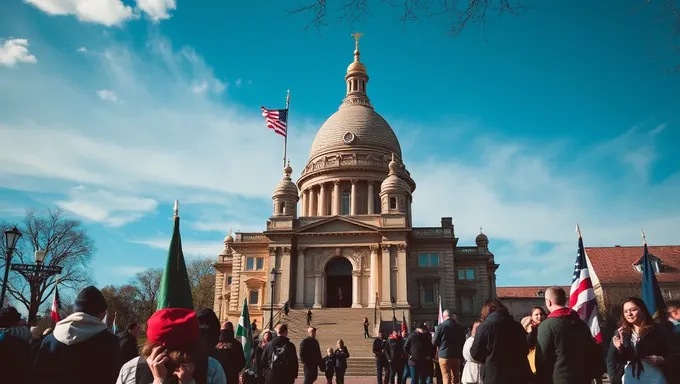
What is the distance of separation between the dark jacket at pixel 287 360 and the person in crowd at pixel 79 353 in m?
5.55

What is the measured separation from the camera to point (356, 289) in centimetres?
4597

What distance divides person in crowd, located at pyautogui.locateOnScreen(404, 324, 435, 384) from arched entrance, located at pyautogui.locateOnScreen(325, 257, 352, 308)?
3102cm

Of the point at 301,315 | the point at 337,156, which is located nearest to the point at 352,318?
the point at 301,315

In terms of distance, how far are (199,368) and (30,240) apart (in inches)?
2085

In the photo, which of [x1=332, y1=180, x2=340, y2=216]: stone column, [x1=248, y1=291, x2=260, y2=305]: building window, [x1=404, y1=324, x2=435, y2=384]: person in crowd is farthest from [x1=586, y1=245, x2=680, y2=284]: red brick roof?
[x1=404, y1=324, x2=435, y2=384]: person in crowd

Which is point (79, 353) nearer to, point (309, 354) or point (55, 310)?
point (309, 354)

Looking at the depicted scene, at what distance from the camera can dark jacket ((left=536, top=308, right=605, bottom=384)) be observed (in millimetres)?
7328

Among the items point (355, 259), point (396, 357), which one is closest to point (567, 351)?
point (396, 357)

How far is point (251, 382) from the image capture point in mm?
10336

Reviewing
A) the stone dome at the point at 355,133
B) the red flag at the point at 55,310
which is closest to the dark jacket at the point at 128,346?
the red flag at the point at 55,310

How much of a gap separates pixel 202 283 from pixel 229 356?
81.7 metres

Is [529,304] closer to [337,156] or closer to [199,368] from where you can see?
[337,156]

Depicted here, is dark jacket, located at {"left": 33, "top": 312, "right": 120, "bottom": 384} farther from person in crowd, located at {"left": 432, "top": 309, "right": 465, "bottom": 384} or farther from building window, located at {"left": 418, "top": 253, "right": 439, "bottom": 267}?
building window, located at {"left": 418, "top": 253, "right": 439, "bottom": 267}

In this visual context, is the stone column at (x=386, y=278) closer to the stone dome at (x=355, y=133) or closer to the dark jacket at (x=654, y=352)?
the stone dome at (x=355, y=133)
